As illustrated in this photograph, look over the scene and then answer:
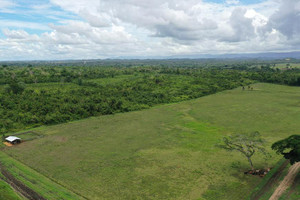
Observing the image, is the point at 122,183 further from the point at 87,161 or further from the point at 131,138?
the point at 131,138

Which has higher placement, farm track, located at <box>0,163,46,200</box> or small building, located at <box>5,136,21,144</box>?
small building, located at <box>5,136,21,144</box>

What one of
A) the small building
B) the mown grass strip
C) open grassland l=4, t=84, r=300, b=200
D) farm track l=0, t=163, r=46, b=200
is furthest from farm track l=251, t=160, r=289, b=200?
the small building

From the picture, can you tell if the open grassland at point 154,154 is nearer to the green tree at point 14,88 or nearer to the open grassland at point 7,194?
the open grassland at point 7,194

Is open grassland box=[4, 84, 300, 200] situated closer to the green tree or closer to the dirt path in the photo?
the dirt path

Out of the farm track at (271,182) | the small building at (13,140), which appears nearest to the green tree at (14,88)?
the small building at (13,140)

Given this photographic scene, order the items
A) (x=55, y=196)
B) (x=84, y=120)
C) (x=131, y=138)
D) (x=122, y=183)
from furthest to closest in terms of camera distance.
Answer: (x=84, y=120), (x=131, y=138), (x=122, y=183), (x=55, y=196)

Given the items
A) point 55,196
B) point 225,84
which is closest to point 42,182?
point 55,196
